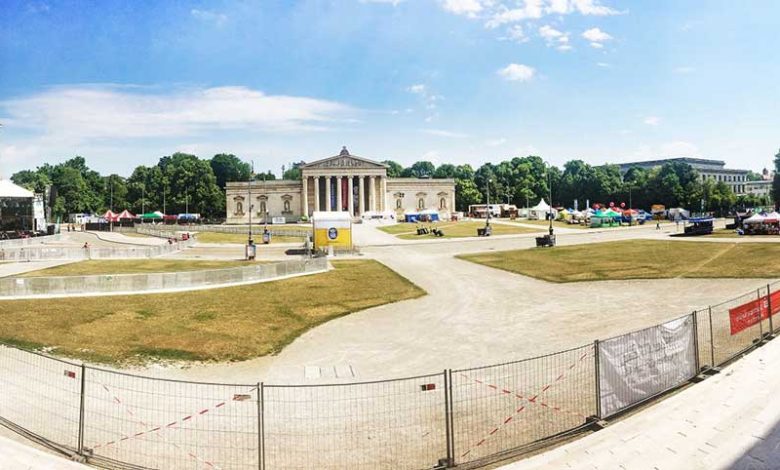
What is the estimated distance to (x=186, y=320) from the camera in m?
22.7

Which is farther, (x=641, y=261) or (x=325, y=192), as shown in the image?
(x=325, y=192)

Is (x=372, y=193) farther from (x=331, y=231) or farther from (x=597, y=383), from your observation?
(x=597, y=383)

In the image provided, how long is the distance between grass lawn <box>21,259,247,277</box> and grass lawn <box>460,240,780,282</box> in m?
22.4

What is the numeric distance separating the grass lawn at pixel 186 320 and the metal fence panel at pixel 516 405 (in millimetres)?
8665

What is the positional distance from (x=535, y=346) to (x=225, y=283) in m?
19.4

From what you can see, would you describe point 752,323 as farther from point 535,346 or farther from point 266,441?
point 266,441

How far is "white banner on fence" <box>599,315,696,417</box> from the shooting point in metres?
11.6

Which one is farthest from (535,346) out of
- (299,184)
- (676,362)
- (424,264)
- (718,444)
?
(299,184)

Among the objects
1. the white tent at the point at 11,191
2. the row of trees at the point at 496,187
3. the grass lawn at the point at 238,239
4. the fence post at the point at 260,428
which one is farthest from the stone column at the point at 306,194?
the fence post at the point at 260,428

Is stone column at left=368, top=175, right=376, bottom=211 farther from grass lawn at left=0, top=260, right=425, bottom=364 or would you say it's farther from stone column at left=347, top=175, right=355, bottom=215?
grass lawn at left=0, top=260, right=425, bottom=364

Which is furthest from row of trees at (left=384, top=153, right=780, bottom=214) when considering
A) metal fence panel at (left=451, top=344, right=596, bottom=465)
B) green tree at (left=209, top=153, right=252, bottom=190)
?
metal fence panel at (left=451, top=344, right=596, bottom=465)

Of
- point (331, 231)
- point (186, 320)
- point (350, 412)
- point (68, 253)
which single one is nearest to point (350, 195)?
point (331, 231)

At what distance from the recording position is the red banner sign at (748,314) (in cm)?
1627

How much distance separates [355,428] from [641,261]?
33844mm
